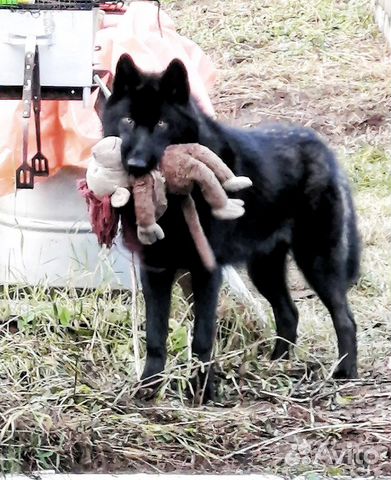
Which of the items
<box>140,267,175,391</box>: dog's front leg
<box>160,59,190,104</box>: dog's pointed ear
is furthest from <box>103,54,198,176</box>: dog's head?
<box>140,267,175,391</box>: dog's front leg

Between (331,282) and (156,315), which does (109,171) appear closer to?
(156,315)

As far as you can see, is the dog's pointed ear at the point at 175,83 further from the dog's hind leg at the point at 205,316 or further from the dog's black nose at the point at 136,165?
the dog's hind leg at the point at 205,316

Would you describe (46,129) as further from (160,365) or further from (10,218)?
(160,365)

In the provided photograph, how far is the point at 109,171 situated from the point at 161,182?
17cm

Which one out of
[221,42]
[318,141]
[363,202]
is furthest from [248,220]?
[221,42]

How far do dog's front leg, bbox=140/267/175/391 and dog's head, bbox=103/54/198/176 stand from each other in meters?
0.57

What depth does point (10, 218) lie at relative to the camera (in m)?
5.33

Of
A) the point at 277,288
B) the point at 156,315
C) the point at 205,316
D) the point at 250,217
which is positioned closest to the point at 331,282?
the point at 277,288

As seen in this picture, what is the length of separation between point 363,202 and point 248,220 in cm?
273

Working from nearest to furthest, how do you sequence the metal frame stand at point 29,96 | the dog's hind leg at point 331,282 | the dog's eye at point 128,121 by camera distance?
the dog's eye at point 128,121, the metal frame stand at point 29,96, the dog's hind leg at point 331,282

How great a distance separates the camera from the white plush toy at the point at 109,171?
3637 mm

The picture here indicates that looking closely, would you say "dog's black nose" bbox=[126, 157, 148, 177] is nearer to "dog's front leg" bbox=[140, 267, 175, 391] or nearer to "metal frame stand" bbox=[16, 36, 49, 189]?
"dog's front leg" bbox=[140, 267, 175, 391]

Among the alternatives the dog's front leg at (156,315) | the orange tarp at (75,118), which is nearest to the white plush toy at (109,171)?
the dog's front leg at (156,315)

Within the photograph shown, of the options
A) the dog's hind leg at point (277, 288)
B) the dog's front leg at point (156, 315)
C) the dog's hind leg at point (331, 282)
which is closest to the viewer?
the dog's front leg at point (156, 315)
